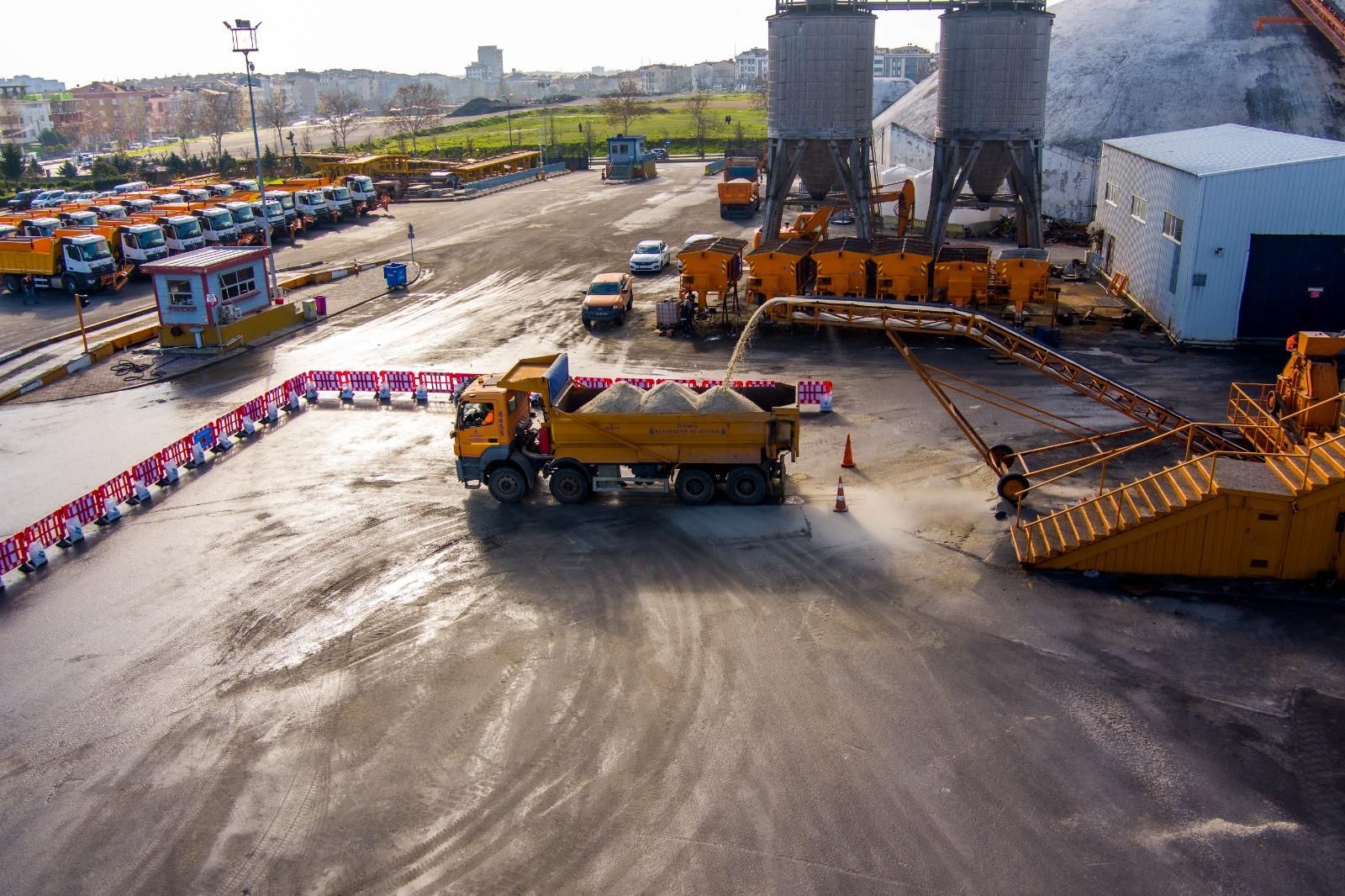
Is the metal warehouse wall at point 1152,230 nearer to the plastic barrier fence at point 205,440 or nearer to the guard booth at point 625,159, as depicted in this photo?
the plastic barrier fence at point 205,440

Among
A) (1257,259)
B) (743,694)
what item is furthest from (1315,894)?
(1257,259)

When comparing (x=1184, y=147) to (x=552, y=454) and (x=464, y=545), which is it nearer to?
(x=552, y=454)

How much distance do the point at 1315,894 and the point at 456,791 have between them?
9.88 meters

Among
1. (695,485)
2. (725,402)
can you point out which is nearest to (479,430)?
(695,485)

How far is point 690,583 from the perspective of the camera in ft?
57.2

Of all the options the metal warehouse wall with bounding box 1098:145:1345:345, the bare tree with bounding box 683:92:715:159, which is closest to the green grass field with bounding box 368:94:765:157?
the bare tree with bounding box 683:92:715:159

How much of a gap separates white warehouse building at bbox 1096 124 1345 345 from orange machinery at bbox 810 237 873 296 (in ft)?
32.9

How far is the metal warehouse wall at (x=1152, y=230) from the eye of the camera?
3114 centimetres

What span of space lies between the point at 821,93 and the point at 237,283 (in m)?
23.6

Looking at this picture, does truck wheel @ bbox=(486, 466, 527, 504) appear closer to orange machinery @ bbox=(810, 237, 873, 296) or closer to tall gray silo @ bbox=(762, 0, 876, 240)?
orange machinery @ bbox=(810, 237, 873, 296)

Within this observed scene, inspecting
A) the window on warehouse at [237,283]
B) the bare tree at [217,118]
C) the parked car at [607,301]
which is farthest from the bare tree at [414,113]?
the parked car at [607,301]

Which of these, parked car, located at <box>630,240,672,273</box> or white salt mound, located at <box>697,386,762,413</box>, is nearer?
white salt mound, located at <box>697,386,762,413</box>

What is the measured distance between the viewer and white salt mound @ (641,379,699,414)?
20.2 metres

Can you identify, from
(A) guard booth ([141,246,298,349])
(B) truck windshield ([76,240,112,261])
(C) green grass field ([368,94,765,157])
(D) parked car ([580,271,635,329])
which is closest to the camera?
(A) guard booth ([141,246,298,349])
